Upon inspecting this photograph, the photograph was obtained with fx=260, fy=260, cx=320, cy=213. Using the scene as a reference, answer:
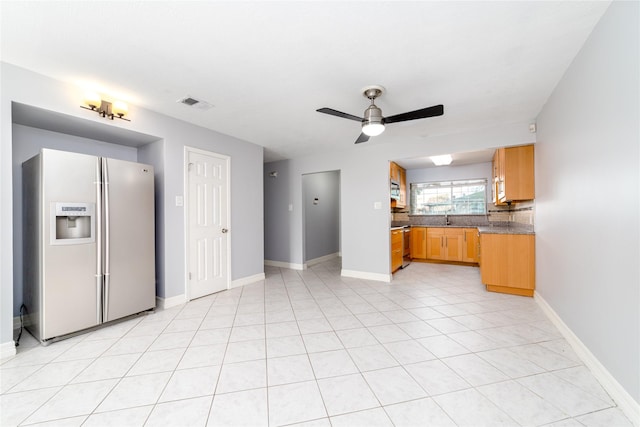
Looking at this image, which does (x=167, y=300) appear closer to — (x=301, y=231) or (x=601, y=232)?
(x=301, y=231)

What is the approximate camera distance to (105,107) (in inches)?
104

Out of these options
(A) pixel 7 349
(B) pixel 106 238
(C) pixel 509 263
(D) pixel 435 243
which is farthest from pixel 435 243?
Result: (A) pixel 7 349

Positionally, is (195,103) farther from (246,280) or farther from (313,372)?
(313,372)

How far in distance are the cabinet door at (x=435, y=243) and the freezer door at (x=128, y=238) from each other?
17.5ft

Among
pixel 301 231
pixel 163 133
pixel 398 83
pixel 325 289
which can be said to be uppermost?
pixel 398 83

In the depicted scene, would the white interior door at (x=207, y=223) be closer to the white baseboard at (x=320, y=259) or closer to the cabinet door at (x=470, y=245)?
the white baseboard at (x=320, y=259)

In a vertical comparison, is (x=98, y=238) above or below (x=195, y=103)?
below

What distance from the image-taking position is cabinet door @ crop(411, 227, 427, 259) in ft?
19.7

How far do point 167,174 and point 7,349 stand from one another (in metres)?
2.05

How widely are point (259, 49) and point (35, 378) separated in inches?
112

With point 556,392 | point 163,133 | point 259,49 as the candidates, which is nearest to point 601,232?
point 556,392

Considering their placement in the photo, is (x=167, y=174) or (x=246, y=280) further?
(x=246, y=280)

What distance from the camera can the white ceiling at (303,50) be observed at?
161 centimetres

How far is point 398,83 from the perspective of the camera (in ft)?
8.11
